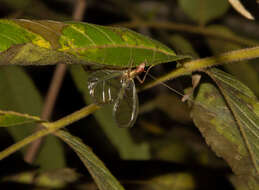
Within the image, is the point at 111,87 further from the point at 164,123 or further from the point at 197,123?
the point at 164,123

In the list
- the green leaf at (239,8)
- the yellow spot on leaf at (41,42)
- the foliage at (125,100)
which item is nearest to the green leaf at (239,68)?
the foliage at (125,100)

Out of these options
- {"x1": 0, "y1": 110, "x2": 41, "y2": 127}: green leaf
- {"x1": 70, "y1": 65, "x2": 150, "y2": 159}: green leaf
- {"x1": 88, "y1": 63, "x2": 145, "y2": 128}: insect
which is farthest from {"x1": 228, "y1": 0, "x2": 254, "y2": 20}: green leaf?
{"x1": 70, "y1": 65, "x2": 150, "y2": 159}: green leaf

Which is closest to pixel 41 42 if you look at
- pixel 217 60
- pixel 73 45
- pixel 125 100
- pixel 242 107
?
pixel 73 45

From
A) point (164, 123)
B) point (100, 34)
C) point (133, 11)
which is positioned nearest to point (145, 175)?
point (100, 34)

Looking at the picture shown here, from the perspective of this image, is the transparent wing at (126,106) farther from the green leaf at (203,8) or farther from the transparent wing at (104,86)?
the green leaf at (203,8)

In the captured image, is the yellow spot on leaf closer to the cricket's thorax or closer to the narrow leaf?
the narrow leaf

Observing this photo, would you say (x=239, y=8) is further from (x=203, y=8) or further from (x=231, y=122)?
(x=203, y=8)
